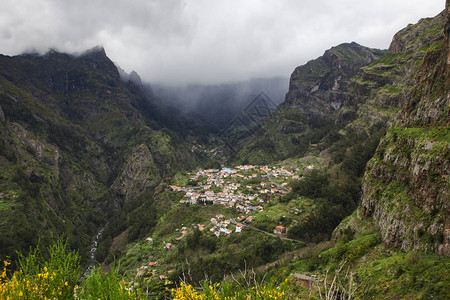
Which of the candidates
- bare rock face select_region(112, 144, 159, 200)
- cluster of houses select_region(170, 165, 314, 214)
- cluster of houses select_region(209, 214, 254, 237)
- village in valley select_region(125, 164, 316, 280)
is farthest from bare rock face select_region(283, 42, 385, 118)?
cluster of houses select_region(209, 214, 254, 237)

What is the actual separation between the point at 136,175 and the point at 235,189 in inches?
3104

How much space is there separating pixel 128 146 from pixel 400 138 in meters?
Answer: 165

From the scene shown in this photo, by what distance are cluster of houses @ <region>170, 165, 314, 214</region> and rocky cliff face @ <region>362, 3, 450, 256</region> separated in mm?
37411

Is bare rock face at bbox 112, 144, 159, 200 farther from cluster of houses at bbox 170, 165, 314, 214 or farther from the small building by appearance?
the small building

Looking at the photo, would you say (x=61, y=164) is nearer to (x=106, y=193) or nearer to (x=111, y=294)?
(x=106, y=193)

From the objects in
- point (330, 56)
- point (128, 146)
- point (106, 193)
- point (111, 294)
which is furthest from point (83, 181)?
point (330, 56)

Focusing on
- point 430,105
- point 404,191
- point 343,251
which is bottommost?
point 343,251

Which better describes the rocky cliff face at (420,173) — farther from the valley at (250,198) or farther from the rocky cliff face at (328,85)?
the rocky cliff face at (328,85)

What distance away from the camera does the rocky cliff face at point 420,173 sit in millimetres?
15172

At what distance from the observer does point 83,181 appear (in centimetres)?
11525

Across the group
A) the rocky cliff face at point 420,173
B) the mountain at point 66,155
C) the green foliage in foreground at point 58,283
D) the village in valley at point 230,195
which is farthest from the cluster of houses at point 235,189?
the green foliage in foreground at point 58,283

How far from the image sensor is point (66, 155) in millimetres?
122312

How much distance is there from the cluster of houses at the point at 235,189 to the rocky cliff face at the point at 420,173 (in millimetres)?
37411

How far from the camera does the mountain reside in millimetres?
71125
